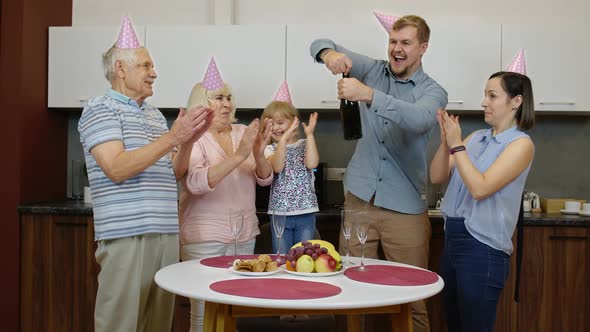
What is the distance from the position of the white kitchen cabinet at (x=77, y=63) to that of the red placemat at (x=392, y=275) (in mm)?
2267

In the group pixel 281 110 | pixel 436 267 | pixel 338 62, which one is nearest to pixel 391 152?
pixel 338 62

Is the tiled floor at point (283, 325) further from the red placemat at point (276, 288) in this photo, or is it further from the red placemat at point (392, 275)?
the red placemat at point (276, 288)

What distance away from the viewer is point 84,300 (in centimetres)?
341

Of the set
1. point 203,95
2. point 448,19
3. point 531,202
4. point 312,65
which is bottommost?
point 531,202

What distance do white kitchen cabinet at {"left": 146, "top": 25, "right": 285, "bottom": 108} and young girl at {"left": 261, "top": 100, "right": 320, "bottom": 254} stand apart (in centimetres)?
57

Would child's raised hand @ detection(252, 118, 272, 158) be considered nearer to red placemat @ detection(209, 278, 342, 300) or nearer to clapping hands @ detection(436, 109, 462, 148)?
clapping hands @ detection(436, 109, 462, 148)

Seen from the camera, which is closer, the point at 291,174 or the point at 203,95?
the point at 203,95

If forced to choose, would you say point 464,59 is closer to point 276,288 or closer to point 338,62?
point 338,62

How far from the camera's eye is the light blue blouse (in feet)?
7.00

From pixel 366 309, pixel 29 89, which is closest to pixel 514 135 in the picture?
pixel 366 309

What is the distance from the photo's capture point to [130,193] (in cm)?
217

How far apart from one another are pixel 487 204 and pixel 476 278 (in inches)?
10.1

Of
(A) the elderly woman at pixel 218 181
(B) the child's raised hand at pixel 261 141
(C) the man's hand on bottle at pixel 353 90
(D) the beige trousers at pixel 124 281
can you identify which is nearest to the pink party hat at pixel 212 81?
(A) the elderly woman at pixel 218 181

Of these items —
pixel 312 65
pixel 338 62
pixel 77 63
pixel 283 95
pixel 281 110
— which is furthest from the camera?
pixel 77 63
